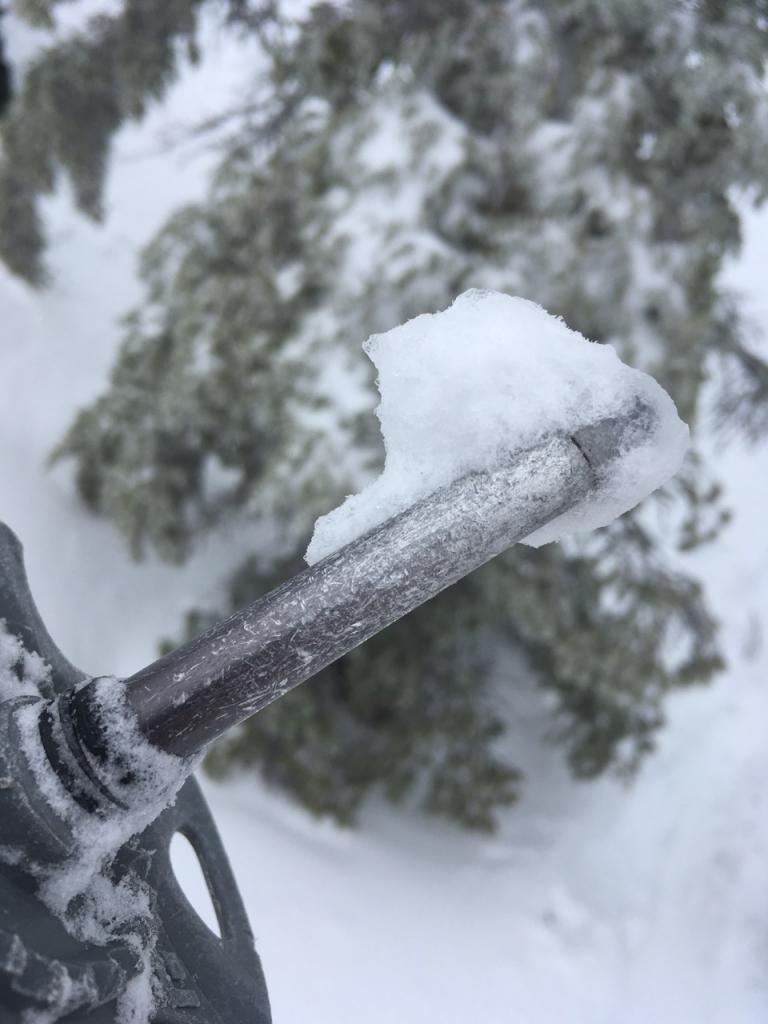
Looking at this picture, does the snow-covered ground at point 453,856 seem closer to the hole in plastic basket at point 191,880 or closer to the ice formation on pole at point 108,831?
the hole in plastic basket at point 191,880

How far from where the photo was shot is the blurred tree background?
3.02 meters

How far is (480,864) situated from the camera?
4.82 meters

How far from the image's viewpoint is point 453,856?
15.6 ft

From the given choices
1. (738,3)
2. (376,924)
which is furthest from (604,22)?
(376,924)

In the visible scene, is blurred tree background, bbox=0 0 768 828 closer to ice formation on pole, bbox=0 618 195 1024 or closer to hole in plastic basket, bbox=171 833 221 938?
hole in plastic basket, bbox=171 833 221 938

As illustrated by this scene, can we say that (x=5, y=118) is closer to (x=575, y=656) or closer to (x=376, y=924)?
(x=575, y=656)

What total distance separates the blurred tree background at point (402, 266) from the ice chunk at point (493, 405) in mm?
2022

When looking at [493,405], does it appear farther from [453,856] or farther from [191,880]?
[453,856]

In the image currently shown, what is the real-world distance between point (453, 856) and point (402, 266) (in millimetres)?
3135

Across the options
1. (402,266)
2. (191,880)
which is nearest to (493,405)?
(402,266)

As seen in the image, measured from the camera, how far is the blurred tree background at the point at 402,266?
3020mm

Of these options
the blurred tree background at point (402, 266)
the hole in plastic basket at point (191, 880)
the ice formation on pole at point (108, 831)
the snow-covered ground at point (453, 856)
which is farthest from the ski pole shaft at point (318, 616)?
the snow-covered ground at point (453, 856)

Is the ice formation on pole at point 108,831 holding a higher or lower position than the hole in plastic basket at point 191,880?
higher

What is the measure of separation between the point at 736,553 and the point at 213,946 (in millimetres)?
6892
